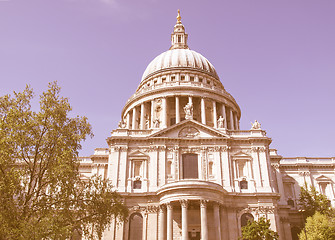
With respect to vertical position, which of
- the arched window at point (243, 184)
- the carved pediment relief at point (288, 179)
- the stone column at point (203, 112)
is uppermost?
the stone column at point (203, 112)

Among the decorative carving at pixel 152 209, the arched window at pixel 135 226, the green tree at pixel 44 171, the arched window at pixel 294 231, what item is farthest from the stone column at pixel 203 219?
the arched window at pixel 294 231

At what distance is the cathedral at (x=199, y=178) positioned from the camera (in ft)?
122

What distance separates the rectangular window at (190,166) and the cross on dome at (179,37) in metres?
37.5

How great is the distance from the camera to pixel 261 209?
39.2 metres

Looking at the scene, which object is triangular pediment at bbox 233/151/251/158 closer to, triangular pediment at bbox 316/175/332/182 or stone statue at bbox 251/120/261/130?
stone statue at bbox 251/120/261/130

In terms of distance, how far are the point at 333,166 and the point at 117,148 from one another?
35885mm

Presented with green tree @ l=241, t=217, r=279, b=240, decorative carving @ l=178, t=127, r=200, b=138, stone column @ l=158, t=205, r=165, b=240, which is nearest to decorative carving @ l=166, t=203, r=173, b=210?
Answer: stone column @ l=158, t=205, r=165, b=240

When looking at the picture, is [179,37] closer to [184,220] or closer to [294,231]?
[294,231]

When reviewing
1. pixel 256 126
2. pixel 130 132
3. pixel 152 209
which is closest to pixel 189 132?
pixel 130 132

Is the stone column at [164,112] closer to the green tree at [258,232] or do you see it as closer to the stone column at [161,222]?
the stone column at [161,222]

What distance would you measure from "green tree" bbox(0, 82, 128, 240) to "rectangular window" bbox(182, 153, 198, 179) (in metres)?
18.6

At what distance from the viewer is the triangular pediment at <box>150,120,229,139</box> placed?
144 feet

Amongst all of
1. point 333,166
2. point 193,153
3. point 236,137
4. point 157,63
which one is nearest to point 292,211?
point 333,166

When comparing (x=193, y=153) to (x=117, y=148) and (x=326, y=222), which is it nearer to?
(x=117, y=148)
